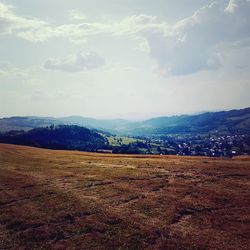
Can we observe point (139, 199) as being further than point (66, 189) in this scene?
No

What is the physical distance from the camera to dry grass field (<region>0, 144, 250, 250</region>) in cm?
3097

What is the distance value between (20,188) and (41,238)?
56.1ft

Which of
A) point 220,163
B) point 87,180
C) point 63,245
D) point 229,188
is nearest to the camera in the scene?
point 63,245

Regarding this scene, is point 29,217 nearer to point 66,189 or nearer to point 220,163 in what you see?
point 66,189

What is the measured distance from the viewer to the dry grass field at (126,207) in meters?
31.0

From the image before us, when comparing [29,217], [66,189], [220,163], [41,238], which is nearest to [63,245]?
[41,238]

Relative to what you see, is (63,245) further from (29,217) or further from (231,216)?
(231,216)

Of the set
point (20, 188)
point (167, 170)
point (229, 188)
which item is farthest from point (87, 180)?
point (229, 188)

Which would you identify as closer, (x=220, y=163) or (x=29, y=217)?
(x=29, y=217)

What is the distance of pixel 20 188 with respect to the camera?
4734 cm

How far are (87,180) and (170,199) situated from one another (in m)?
14.9

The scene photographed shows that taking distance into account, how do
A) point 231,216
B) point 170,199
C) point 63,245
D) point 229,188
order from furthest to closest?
point 229,188 < point 170,199 < point 231,216 < point 63,245

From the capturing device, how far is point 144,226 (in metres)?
33.7

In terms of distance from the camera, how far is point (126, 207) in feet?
129
